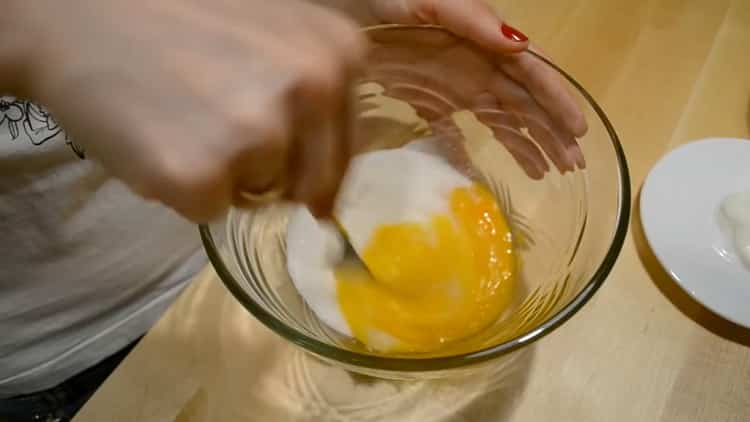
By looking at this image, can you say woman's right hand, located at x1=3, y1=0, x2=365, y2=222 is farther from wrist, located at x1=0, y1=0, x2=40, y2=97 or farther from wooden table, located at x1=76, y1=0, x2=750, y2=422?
wooden table, located at x1=76, y1=0, x2=750, y2=422

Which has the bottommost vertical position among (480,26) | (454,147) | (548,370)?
(548,370)

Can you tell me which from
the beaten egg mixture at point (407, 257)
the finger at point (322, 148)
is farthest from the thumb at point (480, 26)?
the finger at point (322, 148)

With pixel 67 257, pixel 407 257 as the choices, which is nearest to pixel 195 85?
pixel 407 257

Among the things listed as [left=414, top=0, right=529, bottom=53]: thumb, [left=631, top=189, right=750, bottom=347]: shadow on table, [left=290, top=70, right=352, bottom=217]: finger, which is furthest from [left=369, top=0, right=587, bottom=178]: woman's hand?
[left=290, top=70, right=352, bottom=217]: finger

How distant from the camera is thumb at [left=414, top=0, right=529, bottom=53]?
21.7 inches

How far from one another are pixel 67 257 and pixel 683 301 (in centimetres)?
52

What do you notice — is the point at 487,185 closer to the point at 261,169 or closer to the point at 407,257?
the point at 407,257

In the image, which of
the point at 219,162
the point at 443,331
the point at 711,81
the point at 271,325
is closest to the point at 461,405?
the point at 443,331

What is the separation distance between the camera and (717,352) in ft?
1.89

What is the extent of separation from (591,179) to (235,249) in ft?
0.85

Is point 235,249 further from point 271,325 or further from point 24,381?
point 24,381

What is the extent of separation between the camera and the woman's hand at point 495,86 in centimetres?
56

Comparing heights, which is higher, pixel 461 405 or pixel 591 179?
pixel 591 179

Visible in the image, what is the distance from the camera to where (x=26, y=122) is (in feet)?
1.93
